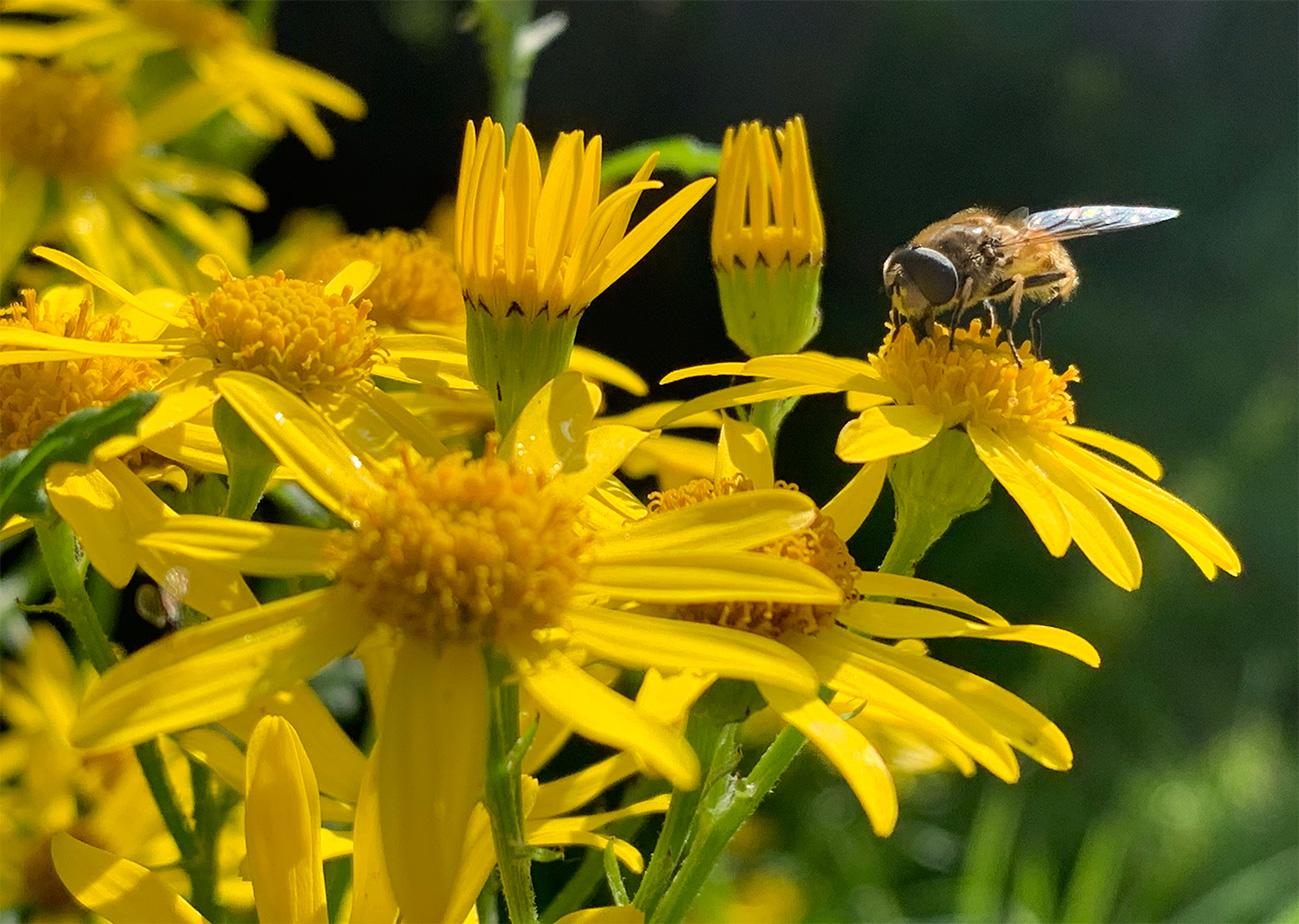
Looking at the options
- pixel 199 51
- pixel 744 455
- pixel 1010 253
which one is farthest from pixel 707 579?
Answer: pixel 199 51

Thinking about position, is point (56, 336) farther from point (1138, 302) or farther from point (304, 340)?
point (1138, 302)

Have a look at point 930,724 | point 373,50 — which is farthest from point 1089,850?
point 373,50

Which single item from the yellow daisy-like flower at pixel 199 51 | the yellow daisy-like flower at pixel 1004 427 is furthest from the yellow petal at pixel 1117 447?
the yellow daisy-like flower at pixel 199 51

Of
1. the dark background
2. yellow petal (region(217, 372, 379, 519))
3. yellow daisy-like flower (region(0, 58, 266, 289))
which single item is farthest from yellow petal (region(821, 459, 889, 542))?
the dark background

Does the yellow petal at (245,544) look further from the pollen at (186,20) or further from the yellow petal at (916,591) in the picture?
the pollen at (186,20)

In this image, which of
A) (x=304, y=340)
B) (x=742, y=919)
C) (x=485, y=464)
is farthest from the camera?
(x=742, y=919)

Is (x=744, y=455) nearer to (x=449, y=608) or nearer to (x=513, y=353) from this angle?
(x=513, y=353)
